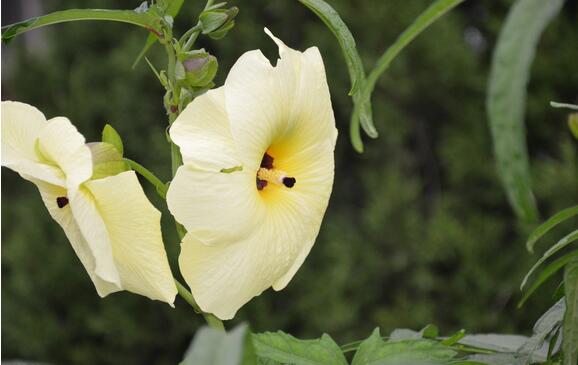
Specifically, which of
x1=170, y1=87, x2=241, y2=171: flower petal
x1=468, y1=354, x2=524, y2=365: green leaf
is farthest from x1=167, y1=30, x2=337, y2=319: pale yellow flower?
x1=468, y1=354, x2=524, y2=365: green leaf

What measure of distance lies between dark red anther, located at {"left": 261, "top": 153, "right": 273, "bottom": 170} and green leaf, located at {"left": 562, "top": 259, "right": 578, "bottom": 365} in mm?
152

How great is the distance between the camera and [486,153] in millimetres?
2080

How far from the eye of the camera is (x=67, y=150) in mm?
402

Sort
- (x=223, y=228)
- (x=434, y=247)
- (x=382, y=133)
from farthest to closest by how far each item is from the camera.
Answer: (x=382, y=133) < (x=434, y=247) < (x=223, y=228)

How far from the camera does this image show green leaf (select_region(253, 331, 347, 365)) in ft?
1.33

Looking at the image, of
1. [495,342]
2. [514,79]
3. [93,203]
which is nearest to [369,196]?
[495,342]

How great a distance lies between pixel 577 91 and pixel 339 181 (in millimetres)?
686

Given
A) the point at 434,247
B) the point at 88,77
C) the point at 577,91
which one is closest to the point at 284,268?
the point at 434,247

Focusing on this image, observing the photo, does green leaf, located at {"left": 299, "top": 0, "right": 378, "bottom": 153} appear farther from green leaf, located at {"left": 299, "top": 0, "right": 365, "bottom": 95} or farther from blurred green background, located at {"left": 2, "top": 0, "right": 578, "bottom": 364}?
blurred green background, located at {"left": 2, "top": 0, "right": 578, "bottom": 364}

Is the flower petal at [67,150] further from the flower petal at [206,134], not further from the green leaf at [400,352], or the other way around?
the green leaf at [400,352]

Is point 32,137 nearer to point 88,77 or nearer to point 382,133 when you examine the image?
point 382,133

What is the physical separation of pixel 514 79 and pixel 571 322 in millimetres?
165

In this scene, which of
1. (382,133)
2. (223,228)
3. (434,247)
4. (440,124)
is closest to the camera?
(223,228)

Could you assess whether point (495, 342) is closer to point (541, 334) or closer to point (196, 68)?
point (541, 334)
